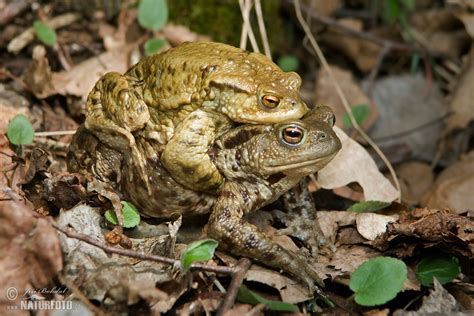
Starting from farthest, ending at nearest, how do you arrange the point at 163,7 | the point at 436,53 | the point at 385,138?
the point at 436,53, the point at 385,138, the point at 163,7

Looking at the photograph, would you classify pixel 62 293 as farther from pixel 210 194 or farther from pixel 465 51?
pixel 465 51

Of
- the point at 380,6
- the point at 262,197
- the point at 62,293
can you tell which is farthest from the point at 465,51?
the point at 62,293

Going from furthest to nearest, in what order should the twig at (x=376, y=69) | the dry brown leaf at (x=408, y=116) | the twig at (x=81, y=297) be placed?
1. the twig at (x=376, y=69)
2. the dry brown leaf at (x=408, y=116)
3. the twig at (x=81, y=297)

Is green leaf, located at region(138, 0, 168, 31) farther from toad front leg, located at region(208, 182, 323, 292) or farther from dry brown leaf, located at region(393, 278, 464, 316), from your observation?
dry brown leaf, located at region(393, 278, 464, 316)

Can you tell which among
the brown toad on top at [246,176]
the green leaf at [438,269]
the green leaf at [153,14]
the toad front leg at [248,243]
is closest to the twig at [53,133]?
the brown toad on top at [246,176]

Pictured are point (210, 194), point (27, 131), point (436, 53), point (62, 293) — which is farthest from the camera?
point (436, 53)

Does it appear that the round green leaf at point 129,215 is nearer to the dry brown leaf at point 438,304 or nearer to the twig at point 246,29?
the dry brown leaf at point 438,304

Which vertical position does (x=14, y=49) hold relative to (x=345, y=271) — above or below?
above
